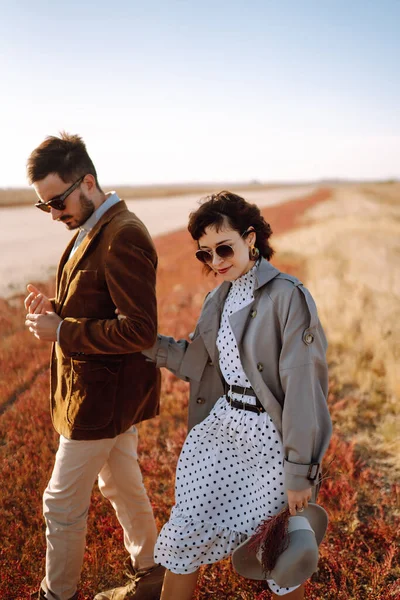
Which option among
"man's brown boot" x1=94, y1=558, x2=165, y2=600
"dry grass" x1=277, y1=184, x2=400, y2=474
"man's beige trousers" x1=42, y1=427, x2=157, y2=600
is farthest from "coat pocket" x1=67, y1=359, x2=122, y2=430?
"dry grass" x1=277, y1=184, x2=400, y2=474

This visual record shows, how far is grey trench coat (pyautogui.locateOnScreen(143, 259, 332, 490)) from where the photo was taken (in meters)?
2.40

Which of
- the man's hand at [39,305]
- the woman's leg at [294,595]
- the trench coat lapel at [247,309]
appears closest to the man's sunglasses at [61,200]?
the man's hand at [39,305]

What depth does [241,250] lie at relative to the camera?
2.67 meters

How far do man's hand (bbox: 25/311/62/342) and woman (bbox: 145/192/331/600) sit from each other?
766 millimetres

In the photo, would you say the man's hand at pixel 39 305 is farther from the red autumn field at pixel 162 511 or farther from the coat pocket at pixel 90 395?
the red autumn field at pixel 162 511

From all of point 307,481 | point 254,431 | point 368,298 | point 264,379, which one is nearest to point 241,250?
point 264,379

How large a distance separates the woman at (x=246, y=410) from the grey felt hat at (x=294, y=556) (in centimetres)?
8

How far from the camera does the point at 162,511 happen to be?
425 cm

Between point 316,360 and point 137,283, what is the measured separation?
911 millimetres

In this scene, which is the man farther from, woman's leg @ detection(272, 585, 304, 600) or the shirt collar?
woman's leg @ detection(272, 585, 304, 600)

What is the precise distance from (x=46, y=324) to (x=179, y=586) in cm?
143

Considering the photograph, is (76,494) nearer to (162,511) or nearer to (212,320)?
(212,320)

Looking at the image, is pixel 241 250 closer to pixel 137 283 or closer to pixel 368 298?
pixel 137 283

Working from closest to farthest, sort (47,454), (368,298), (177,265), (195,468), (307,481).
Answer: (307,481) → (195,468) → (47,454) → (368,298) → (177,265)
